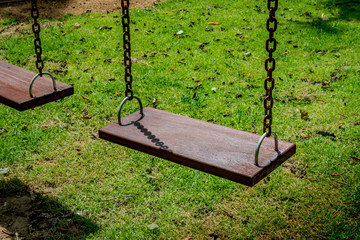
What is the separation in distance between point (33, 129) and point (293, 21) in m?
6.08

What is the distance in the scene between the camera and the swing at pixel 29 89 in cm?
366

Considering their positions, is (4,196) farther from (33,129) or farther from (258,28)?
(258,28)

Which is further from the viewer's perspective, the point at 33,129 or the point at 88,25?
the point at 88,25

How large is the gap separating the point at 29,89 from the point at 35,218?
3.98ft

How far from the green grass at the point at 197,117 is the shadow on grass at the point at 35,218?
86 mm

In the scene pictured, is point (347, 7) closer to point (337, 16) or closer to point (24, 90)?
point (337, 16)

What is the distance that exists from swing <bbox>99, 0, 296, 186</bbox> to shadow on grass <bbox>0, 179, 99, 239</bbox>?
1.11m

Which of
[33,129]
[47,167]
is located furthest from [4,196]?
[33,129]

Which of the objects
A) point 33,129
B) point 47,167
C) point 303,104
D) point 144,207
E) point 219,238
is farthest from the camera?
point 303,104

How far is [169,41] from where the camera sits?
805 centimetres

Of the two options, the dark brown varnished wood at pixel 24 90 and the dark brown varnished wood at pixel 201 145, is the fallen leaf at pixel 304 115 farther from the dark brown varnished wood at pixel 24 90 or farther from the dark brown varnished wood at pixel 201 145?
the dark brown varnished wood at pixel 24 90

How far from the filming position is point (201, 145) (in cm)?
306

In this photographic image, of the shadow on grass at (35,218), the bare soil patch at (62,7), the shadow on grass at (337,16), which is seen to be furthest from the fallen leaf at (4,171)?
the shadow on grass at (337,16)

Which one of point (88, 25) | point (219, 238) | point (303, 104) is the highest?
point (88, 25)
